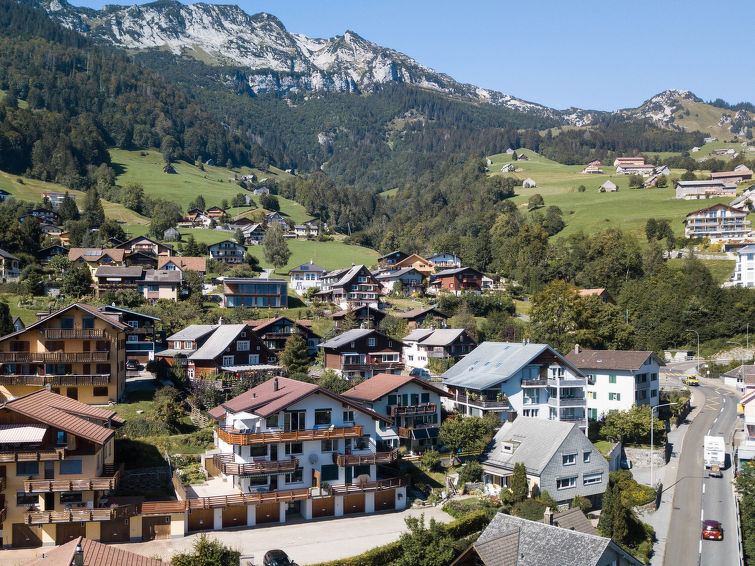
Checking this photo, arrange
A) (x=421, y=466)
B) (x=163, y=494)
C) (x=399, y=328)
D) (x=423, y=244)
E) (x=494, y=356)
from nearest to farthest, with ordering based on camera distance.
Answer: (x=163, y=494) < (x=421, y=466) < (x=494, y=356) < (x=399, y=328) < (x=423, y=244)

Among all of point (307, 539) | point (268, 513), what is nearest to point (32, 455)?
point (268, 513)

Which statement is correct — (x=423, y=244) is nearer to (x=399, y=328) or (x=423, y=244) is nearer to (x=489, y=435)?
(x=399, y=328)

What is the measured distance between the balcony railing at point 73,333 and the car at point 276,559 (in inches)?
1045

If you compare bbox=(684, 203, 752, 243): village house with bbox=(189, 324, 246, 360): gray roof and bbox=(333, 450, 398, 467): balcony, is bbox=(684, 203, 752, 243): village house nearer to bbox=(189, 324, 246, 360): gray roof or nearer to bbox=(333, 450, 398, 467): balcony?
bbox=(189, 324, 246, 360): gray roof

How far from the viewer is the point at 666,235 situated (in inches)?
5118

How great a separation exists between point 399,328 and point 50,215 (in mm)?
80581

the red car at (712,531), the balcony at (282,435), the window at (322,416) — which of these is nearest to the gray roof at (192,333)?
the balcony at (282,435)

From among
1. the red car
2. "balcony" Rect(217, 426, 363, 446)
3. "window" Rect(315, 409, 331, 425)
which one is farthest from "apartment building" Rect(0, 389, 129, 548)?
the red car

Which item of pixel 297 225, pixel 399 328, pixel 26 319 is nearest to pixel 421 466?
pixel 399 328

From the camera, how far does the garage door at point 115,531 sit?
32.8 meters

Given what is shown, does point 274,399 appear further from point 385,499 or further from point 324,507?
point 385,499

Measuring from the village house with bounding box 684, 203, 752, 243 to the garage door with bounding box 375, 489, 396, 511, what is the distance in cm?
11192

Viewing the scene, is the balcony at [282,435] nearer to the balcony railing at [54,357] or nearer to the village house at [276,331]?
the balcony railing at [54,357]

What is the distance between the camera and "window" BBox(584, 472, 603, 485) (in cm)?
4484
